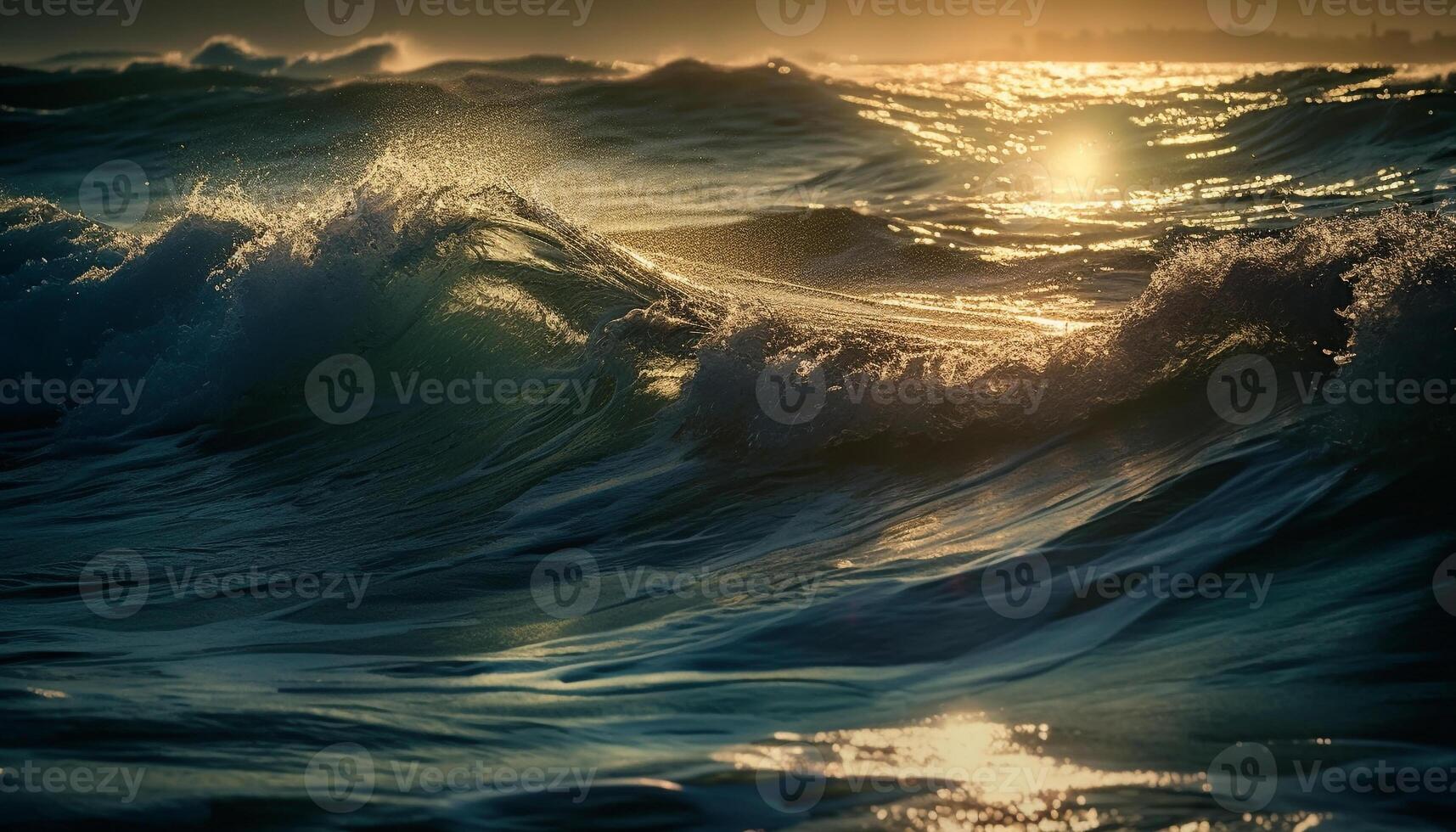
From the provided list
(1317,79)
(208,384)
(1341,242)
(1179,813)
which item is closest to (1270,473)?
(1341,242)

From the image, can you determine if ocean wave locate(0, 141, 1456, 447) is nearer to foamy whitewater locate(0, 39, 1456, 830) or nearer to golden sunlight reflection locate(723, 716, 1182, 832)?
foamy whitewater locate(0, 39, 1456, 830)

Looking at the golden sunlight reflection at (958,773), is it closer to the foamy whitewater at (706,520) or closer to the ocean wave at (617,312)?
the foamy whitewater at (706,520)

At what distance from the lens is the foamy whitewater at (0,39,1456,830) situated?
3.40 metres

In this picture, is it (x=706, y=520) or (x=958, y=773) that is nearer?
(x=958, y=773)

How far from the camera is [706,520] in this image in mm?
6391

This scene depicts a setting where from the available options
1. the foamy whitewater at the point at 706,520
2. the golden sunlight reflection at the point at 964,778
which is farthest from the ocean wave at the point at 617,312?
the golden sunlight reflection at the point at 964,778

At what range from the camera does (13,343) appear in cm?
1177

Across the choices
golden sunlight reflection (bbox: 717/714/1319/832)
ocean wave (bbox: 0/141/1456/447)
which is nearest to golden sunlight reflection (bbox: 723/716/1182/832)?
golden sunlight reflection (bbox: 717/714/1319/832)

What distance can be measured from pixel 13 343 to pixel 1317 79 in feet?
84.0

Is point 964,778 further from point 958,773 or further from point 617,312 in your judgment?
point 617,312

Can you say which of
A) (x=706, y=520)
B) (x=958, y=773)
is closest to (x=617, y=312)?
(x=706, y=520)

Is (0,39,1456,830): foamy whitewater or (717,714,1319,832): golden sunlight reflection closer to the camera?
(717,714,1319,832): golden sunlight reflection

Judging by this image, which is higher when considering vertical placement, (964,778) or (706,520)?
(706,520)

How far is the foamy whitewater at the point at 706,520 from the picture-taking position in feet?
11.2
